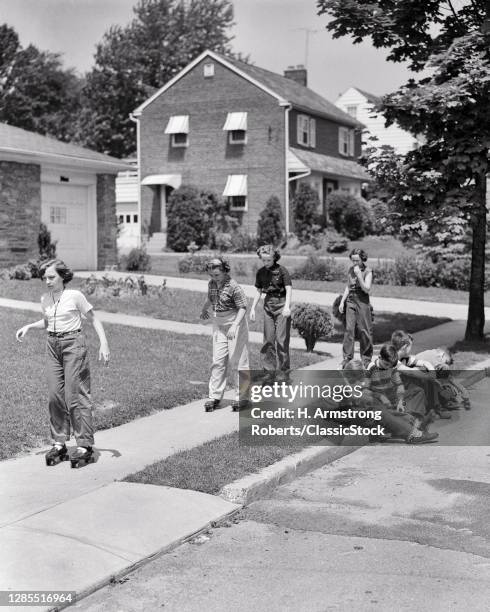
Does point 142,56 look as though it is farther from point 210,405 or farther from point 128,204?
point 210,405

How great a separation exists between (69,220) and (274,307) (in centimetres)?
1544

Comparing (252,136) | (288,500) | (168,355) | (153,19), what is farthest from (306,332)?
(153,19)

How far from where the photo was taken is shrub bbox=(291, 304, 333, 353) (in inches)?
516

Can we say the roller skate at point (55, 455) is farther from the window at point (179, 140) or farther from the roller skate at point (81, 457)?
the window at point (179, 140)

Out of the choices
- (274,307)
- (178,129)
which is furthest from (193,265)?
(274,307)

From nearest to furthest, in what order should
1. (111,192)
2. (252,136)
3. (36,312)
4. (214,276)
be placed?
(214,276), (36,312), (111,192), (252,136)

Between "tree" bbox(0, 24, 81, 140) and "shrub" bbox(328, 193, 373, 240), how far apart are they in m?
19.2

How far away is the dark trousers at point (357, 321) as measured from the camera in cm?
1184

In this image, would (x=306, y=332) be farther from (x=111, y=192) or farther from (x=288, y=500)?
(x=111, y=192)

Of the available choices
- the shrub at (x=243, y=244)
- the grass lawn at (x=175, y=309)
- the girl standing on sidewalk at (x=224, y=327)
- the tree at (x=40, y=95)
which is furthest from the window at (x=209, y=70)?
the girl standing on sidewalk at (x=224, y=327)

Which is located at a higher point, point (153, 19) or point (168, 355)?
point (153, 19)

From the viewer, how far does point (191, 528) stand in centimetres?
582

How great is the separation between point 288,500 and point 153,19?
5496 cm

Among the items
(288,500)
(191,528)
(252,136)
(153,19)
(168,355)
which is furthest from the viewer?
(153,19)
